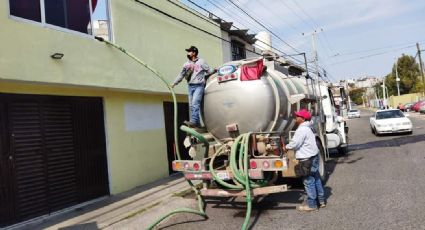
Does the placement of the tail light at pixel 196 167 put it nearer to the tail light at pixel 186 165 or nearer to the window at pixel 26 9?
the tail light at pixel 186 165

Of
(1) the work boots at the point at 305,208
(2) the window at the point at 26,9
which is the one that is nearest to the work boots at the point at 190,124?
(1) the work boots at the point at 305,208

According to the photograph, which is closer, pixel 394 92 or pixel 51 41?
pixel 51 41

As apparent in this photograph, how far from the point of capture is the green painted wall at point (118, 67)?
6.83 meters

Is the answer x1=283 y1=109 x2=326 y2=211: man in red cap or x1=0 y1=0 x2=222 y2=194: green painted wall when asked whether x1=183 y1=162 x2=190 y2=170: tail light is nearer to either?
x1=283 y1=109 x2=326 y2=211: man in red cap

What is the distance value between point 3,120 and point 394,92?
84774 millimetres

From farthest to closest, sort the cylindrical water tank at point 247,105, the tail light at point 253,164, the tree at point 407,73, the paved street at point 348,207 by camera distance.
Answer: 1. the tree at point 407,73
2. the cylindrical water tank at point 247,105
3. the tail light at point 253,164
4. the paved street at point 348,207

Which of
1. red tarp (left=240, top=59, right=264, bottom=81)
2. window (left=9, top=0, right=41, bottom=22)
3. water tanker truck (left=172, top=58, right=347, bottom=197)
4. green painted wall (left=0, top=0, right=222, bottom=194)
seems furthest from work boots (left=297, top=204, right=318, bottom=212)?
window (left=9, top=0, right=41, bottom=22)

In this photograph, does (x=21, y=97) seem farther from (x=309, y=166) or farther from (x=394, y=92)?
(x=394, y=92)

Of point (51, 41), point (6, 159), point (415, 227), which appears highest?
point (51, 41)

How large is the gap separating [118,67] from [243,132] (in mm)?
3662

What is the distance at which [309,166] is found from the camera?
7.04 metres

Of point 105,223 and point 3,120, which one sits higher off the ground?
point 3,120

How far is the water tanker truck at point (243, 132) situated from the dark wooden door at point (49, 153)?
2.60 meters

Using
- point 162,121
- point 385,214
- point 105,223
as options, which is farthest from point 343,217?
point 162,121
